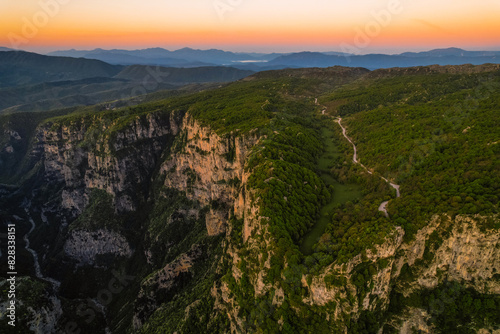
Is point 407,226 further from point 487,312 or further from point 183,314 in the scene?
point 183,314

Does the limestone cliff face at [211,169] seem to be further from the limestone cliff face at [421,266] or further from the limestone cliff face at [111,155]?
the limestone cliff face at [421,266]

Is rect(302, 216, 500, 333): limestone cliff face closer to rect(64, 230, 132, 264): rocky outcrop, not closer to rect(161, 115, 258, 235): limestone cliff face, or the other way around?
rect(161, 115, 258, 235): limestone cliff face

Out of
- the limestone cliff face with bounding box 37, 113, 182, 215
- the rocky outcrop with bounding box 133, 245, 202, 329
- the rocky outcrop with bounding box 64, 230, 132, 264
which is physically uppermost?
the limestone cliff face with bounding box 37, 113, 182, 215

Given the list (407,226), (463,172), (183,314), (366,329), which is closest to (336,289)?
(366,329)

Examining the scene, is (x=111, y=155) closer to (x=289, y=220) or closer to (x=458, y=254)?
(x=289, y=220)

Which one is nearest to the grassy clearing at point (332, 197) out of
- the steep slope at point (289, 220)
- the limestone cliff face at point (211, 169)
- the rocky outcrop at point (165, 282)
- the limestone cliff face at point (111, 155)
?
the steep slope at point (289, 220)

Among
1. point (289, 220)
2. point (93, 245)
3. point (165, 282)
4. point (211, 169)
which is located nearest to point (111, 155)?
point (93, 245)

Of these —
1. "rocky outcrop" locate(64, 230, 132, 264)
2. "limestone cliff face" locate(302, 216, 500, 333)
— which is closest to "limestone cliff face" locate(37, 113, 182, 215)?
"rocky outcrop" locate(64, 230, 132, 264)

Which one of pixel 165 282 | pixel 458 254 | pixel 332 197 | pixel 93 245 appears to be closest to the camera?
pixel 458 254
